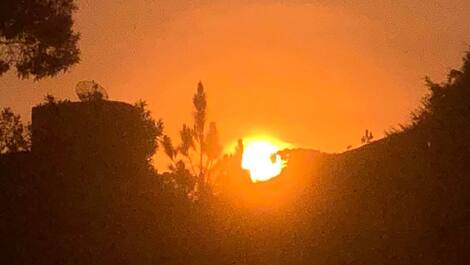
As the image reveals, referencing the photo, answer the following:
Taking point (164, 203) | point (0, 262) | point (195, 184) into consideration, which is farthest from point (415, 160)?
point (195, 184)

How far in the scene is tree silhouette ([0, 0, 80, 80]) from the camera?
19839 mm

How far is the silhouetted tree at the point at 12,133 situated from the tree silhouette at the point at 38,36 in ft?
3.01

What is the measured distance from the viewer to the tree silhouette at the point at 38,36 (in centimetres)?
1984

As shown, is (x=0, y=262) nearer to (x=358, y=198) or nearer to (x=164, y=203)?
(x=164, y=203)

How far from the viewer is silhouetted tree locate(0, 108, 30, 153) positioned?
20578 millimetres

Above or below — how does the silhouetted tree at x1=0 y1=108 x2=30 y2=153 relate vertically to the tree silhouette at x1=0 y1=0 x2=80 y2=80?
below

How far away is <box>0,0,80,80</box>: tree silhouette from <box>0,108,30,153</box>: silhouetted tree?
0.92 meters

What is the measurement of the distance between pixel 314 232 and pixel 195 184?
1649 centimetres

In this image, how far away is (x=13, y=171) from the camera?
72.2 feet

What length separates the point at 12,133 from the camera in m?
20.8

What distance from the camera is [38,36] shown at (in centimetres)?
2052

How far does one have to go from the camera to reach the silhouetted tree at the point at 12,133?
20.6 meters

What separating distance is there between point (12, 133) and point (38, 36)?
2151 millimetres

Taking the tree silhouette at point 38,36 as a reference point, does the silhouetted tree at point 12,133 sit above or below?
below
